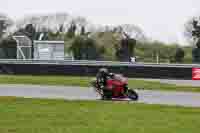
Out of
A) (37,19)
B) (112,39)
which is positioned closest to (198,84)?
(112,39)

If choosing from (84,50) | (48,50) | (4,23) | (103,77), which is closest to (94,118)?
(103,77)

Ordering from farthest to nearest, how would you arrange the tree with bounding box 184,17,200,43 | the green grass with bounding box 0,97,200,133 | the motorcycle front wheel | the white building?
the tree with bounding box 184,17,200,43 → the white building → the motorcycle front wheel → the green grass with bounding box 0,97,200,133

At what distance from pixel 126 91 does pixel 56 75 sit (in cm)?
1837

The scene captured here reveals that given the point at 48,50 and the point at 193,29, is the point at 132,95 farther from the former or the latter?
the point at 193,29

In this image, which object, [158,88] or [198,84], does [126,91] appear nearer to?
[158,88]

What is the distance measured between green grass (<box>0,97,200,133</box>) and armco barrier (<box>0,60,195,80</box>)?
63.4 feet

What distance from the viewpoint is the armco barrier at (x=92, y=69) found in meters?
35.3

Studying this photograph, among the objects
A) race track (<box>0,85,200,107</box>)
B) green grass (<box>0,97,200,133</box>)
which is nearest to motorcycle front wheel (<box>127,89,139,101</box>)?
race track (<box>0,85,200,107</box>)

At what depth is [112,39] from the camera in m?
75.6

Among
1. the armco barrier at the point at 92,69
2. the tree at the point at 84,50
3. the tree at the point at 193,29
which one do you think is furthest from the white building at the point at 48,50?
the tree at the point at 193,29

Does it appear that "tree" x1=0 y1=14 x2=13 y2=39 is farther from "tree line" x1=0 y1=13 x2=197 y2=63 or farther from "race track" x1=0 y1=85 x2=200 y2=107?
"race track" x1=0 y1=85 x2=200 y2=107

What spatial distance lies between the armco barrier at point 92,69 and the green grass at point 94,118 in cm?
1934

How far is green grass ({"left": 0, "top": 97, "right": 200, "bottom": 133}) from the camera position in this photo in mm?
10383

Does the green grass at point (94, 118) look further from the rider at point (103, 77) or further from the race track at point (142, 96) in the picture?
the rider at point (103, 77)
